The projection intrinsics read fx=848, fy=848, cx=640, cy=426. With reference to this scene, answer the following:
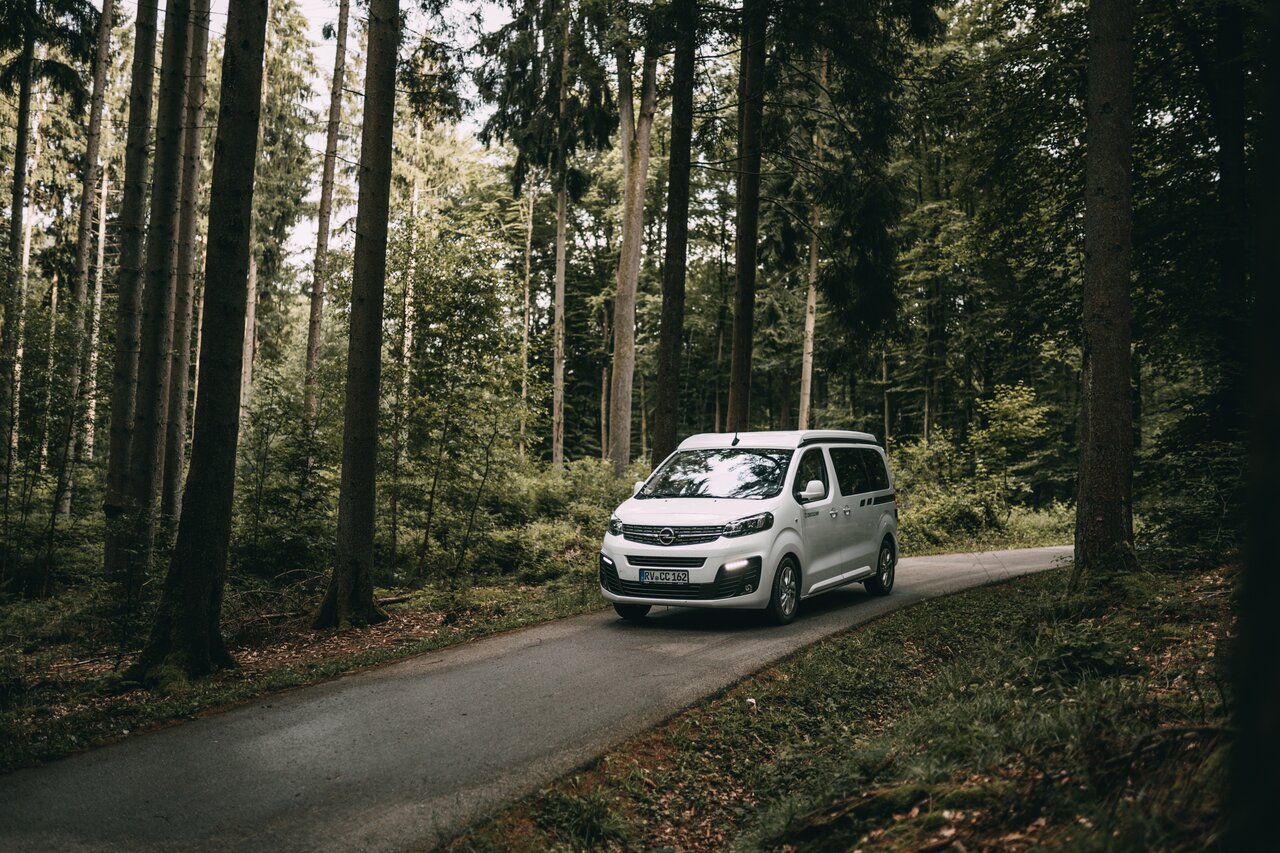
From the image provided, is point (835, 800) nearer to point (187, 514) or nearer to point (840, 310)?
point (187, 514)

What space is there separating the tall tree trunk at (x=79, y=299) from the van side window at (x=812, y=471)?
39.6 ft

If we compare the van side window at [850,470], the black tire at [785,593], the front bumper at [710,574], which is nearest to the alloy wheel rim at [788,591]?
the black tire at [785,593]

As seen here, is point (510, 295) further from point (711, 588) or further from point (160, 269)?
point (711, 588)

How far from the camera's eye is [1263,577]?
159cm

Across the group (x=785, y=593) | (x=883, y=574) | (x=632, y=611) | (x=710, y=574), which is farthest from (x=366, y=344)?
(x=883, y=574)

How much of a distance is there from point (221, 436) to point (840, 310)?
11.6m

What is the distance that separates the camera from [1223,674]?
4.76 meters

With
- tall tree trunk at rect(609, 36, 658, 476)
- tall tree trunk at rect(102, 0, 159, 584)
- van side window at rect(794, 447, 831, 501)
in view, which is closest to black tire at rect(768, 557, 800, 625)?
van side window at rect(794, 447, 831, 501)

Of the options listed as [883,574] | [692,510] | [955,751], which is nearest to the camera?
[955,751]

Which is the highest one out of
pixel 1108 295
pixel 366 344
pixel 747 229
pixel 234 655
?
pixel 747 229

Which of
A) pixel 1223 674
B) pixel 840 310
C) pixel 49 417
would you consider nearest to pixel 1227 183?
pixel 840 310

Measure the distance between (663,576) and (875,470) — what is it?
467 centimetres

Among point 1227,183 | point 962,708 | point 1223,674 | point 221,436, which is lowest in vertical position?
point 962,708

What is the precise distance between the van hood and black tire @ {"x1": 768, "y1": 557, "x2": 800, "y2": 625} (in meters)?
0.72
